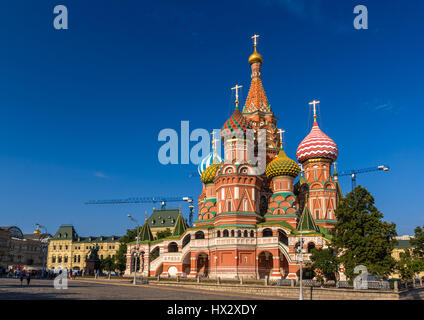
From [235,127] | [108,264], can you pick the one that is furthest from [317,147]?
[108,264]

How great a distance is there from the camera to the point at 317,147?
5828 cm

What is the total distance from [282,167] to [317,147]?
7.85 meters

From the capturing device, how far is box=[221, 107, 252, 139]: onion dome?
5301 cm

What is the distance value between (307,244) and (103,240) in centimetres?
7815

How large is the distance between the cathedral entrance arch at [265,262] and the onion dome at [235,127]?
16068 millimetres

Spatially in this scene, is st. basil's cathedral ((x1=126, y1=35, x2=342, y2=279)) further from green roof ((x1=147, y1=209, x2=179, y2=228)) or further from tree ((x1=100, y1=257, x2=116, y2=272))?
green roof ((x1=147, y1=209, x2=179, y2=228))

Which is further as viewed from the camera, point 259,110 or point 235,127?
point 259,110

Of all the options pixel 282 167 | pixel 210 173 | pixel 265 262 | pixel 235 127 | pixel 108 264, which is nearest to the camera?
pixel 265 262

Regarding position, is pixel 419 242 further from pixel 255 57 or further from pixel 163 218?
pixel 163 218

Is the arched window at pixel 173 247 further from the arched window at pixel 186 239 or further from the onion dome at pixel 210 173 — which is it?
the onion dome at pixel 210 173

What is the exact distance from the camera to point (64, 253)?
10938cm

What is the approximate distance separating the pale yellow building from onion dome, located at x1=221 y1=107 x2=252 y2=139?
66.4 metres

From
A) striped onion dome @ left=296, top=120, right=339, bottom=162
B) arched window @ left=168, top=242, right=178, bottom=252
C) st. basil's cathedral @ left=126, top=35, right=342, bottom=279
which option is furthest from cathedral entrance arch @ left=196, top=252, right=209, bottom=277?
striped onion dome @ left=296, top=120, right=339, bottom=162

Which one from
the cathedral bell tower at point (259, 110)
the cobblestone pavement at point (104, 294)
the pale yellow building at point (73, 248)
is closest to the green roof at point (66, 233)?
the pale yellow building at point (73, 248)
